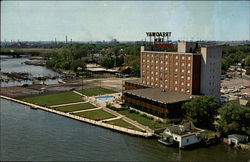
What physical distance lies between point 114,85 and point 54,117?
53688 millimetres

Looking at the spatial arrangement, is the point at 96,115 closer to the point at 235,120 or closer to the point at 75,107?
the point at 75,107

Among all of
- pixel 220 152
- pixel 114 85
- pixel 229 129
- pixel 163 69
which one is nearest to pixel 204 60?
pixel 163 69

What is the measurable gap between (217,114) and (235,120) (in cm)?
783

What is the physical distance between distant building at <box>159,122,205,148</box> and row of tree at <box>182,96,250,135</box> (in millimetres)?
5417

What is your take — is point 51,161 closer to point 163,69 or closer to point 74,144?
point 74,144

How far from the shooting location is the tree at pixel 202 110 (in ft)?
217

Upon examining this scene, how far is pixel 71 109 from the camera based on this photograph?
85938 mm

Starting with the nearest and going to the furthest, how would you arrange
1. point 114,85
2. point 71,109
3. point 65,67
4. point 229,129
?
point 229,129 → point 71,109 → point 114,85 → point 65,67

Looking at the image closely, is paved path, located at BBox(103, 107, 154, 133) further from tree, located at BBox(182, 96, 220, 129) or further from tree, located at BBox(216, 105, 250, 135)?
tree, located at BBox(216, 105, 250, 135)

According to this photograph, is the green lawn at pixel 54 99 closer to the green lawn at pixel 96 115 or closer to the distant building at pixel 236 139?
the green lawn at pixel 96 115

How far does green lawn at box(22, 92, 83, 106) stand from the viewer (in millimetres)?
94750

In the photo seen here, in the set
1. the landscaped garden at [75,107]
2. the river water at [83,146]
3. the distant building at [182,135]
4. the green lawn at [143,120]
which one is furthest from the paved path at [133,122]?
the landscaped garden at [75,107]

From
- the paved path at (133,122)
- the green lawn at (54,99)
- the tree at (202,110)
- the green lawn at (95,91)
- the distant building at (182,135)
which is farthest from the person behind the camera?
the green lawn at (95,91)

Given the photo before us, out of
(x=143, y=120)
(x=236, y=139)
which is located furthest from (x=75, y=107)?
(x=236, y=139)
